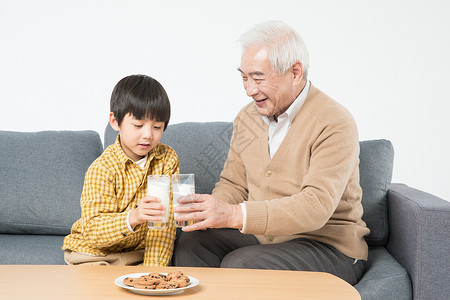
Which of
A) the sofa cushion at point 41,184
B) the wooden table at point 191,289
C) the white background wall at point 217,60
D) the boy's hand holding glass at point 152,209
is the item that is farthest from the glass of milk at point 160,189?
the white background wall at point 217,60

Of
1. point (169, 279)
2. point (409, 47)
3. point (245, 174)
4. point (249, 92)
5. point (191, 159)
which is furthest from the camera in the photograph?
point (409, 47)

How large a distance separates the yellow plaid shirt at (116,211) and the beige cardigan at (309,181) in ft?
1.11

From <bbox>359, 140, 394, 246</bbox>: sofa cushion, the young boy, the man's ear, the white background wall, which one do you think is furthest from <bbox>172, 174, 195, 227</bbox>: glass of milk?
the white background wall

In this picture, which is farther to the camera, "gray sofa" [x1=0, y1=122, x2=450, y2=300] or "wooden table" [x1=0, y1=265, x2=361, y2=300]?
"gray sofa" [x1=0, y1=122, x2=450, y2=300]

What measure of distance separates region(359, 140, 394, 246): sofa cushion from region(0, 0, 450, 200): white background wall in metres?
0.85

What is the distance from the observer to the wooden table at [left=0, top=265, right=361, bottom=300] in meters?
1.29

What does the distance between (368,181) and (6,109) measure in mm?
2407

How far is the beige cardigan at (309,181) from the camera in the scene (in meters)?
1.75

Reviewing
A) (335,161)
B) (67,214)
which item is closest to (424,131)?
(335,161)

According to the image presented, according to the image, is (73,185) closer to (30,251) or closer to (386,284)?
(30,251)

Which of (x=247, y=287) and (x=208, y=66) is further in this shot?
(x=208, y=66)

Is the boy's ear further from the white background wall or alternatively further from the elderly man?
the white background wall

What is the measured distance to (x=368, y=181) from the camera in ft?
7.89

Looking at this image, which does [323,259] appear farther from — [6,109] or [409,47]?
[6,109]
